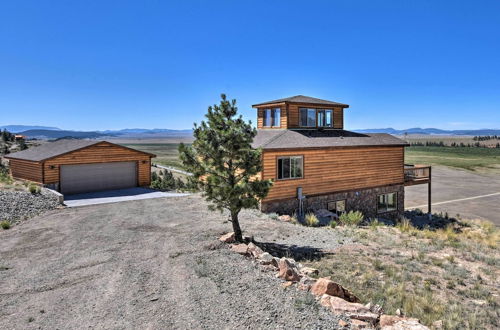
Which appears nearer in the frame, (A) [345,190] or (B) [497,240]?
(B) [497,240]

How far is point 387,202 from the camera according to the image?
2123cm

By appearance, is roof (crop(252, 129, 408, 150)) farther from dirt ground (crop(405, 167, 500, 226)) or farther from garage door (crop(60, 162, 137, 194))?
garage door (crop(60, 162, 137, 194))

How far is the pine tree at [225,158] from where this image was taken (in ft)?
32.8

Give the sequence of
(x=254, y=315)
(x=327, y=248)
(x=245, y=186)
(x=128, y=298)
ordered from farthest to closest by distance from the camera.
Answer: (x=327, y=248) → (x=245, y=186) → (x=128, y=298) → (x=254, y=315)

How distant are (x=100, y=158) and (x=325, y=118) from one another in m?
14.4

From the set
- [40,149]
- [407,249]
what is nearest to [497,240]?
[407,249]

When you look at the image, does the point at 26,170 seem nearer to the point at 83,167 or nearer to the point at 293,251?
the point at 83,167

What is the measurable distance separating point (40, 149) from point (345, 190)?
19.8 metres

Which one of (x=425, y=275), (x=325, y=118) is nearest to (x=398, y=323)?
(x=425, y=275)

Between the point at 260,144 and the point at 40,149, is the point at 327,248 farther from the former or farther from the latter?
the point at 40,149

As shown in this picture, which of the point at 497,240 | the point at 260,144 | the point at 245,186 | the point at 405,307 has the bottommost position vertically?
the point at 497,240

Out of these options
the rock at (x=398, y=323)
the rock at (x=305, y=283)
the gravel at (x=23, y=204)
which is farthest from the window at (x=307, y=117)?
the rock at (x=398, y=323)

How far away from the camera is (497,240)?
47.9 feet

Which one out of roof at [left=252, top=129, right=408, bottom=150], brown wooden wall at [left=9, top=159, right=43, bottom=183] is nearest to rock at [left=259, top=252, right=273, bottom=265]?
roof at [left=252, top=129, right=408, bottom=150]
